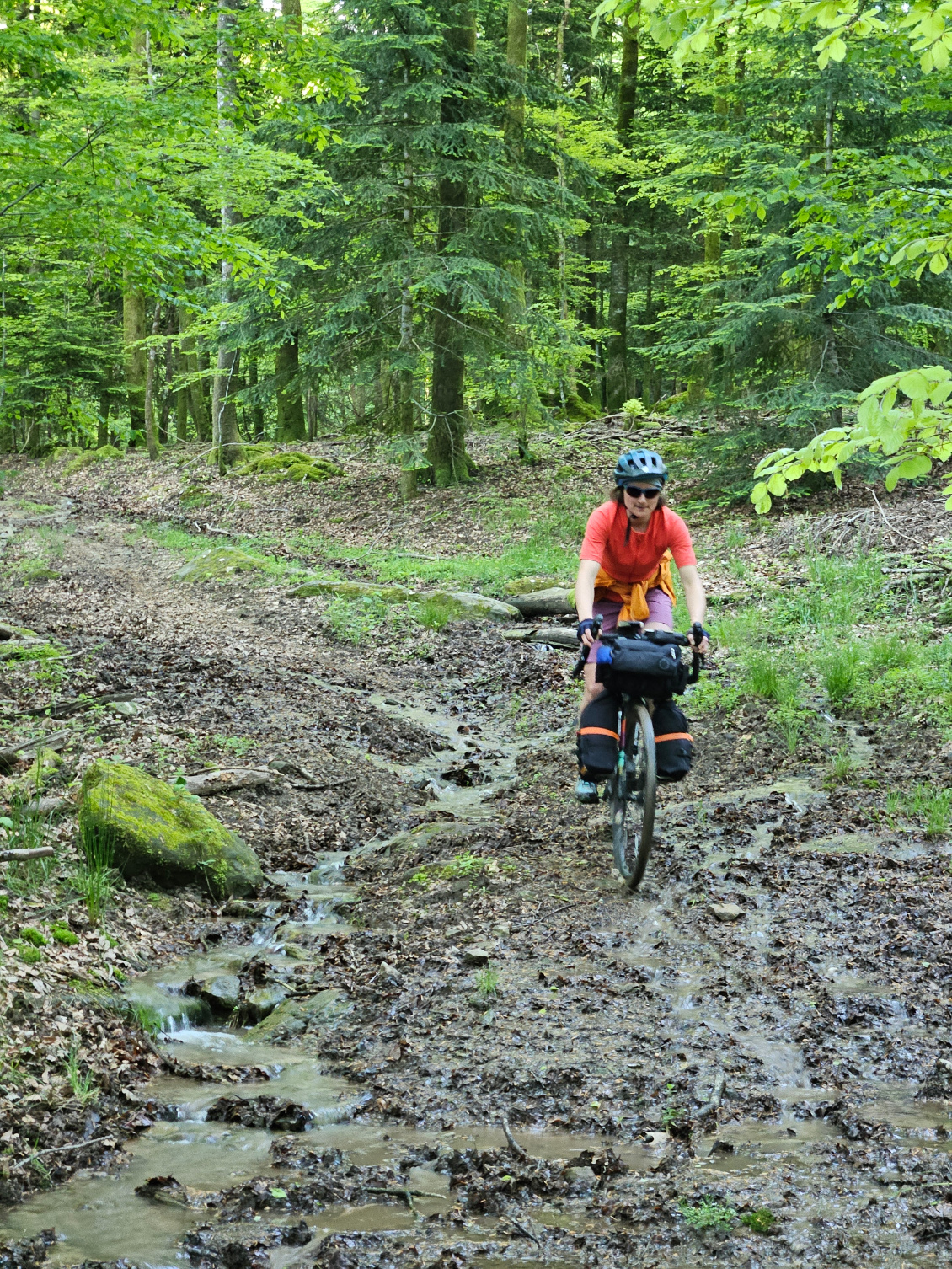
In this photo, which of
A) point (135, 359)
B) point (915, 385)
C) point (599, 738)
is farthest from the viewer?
point (135, 359)

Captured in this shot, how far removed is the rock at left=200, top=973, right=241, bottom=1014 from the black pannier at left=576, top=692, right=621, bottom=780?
233 centimetres

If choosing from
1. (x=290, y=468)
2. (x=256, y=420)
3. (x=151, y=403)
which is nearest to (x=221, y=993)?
(x=290, y=468)

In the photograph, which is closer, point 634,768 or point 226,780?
point 634,768

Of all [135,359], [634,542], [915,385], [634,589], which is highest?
[135,359]

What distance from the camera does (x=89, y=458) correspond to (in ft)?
95.2

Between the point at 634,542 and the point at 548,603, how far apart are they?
748 cm

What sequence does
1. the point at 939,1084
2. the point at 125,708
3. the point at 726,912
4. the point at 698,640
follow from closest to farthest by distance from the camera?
the point at 939,1084
the point at 726,912
the point at 698,640
the point at 125,708

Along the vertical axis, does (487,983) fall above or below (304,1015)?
above

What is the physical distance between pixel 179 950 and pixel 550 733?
463 centimetres

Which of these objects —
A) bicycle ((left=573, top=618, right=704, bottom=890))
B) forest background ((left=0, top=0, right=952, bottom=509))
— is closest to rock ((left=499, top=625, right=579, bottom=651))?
forest background ((left=0, top=0, right=952, bottom=509))

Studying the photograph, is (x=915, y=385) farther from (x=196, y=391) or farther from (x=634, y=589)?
(x=196, y=391)

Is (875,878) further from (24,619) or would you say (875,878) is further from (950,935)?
(24,619)

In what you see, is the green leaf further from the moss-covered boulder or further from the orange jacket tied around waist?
the moss-covered boulder

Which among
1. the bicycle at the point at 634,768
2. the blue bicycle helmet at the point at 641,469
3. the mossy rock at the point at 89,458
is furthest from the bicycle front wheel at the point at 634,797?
the mossy rock at the point at 89,458
